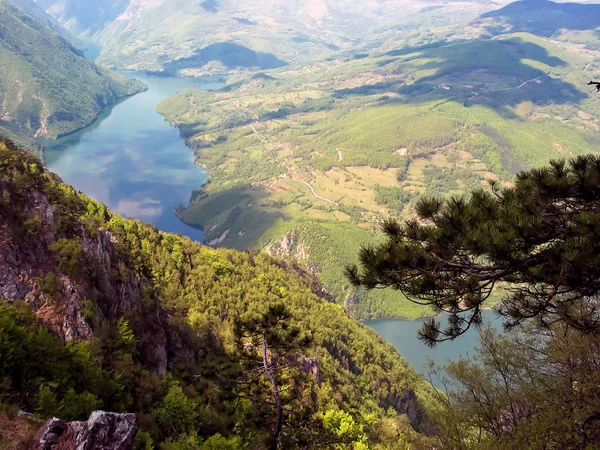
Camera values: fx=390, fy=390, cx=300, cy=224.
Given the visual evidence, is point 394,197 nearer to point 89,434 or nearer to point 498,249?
point 498,249

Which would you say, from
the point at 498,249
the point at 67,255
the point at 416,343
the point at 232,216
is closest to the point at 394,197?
the point at 232,216

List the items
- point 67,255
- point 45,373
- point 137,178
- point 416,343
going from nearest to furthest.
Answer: point 45,373
point 67,255
point 416,343
point 137,178

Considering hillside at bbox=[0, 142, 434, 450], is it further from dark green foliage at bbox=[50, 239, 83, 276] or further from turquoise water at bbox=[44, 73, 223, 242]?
turquoise water at bbox=[44, 73, 223, 242]

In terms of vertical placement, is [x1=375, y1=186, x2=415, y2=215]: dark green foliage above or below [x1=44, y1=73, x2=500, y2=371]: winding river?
below

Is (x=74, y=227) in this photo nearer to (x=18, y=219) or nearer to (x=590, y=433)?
(x=18, y=219)

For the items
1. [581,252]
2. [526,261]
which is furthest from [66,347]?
[581,252]

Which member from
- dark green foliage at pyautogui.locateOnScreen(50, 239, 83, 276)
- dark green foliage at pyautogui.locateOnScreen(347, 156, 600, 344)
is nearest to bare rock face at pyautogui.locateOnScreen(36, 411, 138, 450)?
dark green foliage at pyautogui.locateOnScreen(347, 156, 600, 344)
